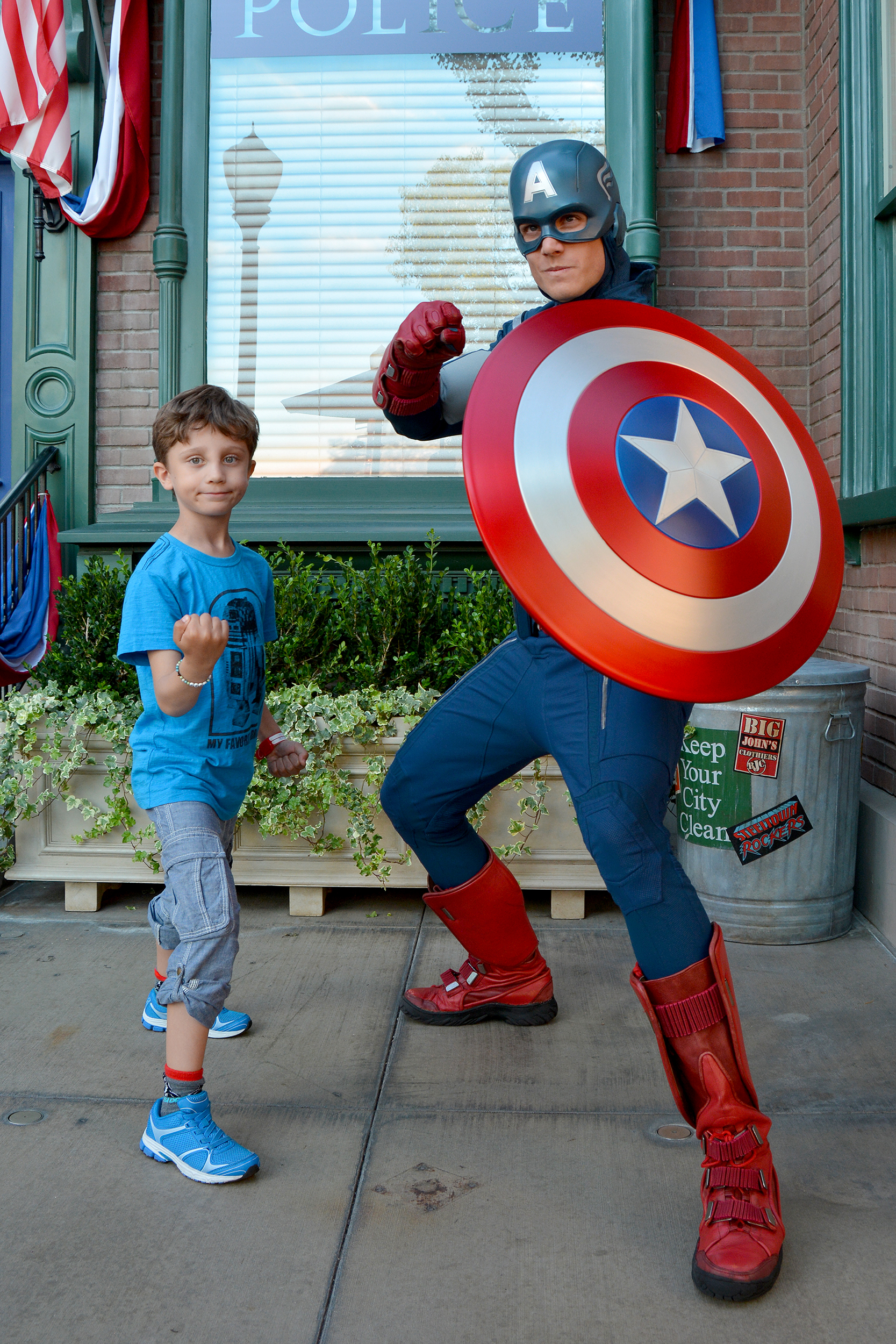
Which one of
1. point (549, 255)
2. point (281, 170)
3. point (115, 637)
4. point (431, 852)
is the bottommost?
point (431, 852)

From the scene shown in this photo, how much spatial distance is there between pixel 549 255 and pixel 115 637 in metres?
2.52

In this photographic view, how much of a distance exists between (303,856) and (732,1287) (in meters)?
2.29

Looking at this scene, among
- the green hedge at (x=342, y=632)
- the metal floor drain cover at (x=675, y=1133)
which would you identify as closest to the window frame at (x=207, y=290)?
the green hedge at (x=342, y=632)

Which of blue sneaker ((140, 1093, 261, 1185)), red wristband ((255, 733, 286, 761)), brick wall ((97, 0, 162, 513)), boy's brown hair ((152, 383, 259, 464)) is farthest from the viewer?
brick wall ((97, 0, 162, 513))

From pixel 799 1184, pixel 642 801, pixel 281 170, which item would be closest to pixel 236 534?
pixel 281 170

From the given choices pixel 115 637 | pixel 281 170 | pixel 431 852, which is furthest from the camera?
pixel 281 170

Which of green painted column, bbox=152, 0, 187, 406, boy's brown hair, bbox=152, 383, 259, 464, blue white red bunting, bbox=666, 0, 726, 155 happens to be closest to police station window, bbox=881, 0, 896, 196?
blue white red bunting, bbox=666, 0, 726, 155

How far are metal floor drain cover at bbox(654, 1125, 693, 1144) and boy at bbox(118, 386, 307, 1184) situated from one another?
0.87 m

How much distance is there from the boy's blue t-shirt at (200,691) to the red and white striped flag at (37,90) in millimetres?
3458

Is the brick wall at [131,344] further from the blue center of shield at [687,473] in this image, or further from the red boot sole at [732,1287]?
the red boot sole at [732,1287]

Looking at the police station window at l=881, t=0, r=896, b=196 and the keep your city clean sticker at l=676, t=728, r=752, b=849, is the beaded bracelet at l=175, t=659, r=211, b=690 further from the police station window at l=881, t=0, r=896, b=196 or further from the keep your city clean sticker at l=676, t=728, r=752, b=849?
the police station window at l=881, t=0, r=896, b=196

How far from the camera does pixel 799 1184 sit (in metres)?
2.10

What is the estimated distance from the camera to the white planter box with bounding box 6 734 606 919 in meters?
3.72

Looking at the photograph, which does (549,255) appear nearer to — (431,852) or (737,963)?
(431,852)
